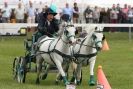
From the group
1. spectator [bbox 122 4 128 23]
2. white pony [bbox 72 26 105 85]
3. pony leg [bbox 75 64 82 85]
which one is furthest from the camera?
spectator [bbox 122 4 128 23]

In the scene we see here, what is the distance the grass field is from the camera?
14.9m

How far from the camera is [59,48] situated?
14.5 m

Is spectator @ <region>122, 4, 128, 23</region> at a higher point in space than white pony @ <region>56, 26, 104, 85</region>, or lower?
lower

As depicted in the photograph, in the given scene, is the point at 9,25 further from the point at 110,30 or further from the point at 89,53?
the point at 89,53

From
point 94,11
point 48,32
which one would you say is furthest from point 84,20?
point 48,32

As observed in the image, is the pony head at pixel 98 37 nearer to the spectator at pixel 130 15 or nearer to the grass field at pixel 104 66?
the grass field at pixel 104 66

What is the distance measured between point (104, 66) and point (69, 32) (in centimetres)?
676

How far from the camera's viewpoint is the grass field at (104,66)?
49.0 ft

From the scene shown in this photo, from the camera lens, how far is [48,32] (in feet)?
51.5

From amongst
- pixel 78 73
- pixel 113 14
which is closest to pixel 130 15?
pixel 113 14

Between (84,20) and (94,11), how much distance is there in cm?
82

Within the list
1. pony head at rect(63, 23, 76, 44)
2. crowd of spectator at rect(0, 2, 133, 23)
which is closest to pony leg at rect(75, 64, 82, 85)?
pony head at rect(63, 23, 76, 44)

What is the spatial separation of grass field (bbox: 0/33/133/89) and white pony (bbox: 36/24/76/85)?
630 millimetres

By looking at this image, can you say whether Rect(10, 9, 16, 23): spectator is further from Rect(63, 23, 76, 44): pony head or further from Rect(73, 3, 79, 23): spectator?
Rect(63, 23, 76, 44): pony head
